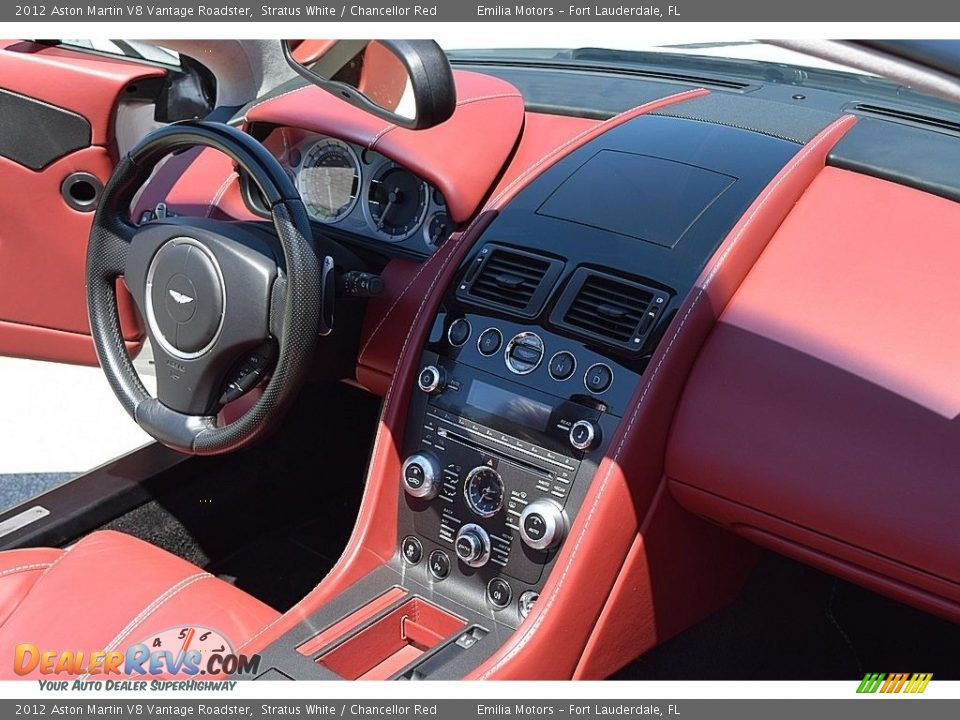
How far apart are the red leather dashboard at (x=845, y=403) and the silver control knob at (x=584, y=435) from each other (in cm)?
14

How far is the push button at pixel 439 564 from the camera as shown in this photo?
1866 millimetres

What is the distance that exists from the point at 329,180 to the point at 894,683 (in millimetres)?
1569

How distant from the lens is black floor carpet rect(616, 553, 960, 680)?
2.26m

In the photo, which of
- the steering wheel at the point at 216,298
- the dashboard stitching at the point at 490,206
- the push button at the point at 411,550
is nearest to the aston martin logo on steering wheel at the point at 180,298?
the steering wheel at the point at 216,298

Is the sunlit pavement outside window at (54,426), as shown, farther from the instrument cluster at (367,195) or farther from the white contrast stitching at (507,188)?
the white contrast stitching at (507,188)

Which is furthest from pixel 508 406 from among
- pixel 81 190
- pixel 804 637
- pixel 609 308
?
pixel 81 190

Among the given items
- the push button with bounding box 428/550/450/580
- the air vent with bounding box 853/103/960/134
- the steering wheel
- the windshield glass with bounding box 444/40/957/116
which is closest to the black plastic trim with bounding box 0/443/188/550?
the steering wheel

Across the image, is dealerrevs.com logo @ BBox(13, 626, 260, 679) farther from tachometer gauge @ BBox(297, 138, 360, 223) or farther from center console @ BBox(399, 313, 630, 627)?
tachometer gauge @ BBox(297, 138, 360, 223)

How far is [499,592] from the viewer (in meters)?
1.80

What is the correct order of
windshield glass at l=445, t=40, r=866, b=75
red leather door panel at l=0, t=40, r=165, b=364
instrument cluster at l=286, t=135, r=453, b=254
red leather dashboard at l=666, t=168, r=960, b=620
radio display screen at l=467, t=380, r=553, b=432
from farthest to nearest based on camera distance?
windshield glass at l=445, t=40, r=866, b=75 < red leather door panel at l=0, t=40, r=165, b=364 < instrument cluster at l=286, t=135, r=453, b=254 < radio display screen at l=467, t=380, r=553, b=432 < red leather dashboard at l=666, t=168, r=960, b=620

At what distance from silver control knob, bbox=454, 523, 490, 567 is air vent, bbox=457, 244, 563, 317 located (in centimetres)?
40

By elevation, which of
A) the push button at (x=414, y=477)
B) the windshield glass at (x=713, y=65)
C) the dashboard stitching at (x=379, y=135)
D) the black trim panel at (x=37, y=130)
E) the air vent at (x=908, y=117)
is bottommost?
the push button at (x=414, y=477)

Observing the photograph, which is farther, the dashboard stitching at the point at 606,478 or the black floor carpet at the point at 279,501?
the black floor carpet at the point at 279,501

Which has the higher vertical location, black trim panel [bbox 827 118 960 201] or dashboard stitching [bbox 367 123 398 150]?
black trim panel [bbox 827 118 960 201]
